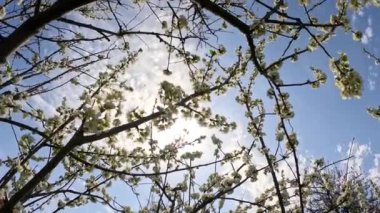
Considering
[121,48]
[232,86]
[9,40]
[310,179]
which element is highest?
[121,48]

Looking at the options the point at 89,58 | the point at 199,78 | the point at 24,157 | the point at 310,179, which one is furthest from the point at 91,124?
the point at 310,179

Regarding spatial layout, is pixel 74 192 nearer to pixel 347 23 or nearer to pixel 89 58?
pixel 89 58

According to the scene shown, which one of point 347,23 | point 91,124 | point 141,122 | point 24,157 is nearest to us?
point 91,124

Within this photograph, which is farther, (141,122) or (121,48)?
(121,48)

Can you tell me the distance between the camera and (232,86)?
466 cm

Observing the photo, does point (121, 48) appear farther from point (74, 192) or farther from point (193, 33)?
→ point (74, 192)

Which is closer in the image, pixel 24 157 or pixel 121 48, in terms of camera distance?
pixel 24 157

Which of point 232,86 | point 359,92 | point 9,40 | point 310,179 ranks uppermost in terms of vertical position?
point 232,86

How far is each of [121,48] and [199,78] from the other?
3.47 ft

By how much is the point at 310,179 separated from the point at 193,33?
2498mm

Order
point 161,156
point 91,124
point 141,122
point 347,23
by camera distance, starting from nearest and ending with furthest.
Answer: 1. point 91,124
2. point 347,23
3. point 141,122
4. point 161,156

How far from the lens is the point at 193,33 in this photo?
4250 millimetres

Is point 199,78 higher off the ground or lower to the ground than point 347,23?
higher

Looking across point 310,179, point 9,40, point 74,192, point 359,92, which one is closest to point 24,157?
point 74,192
